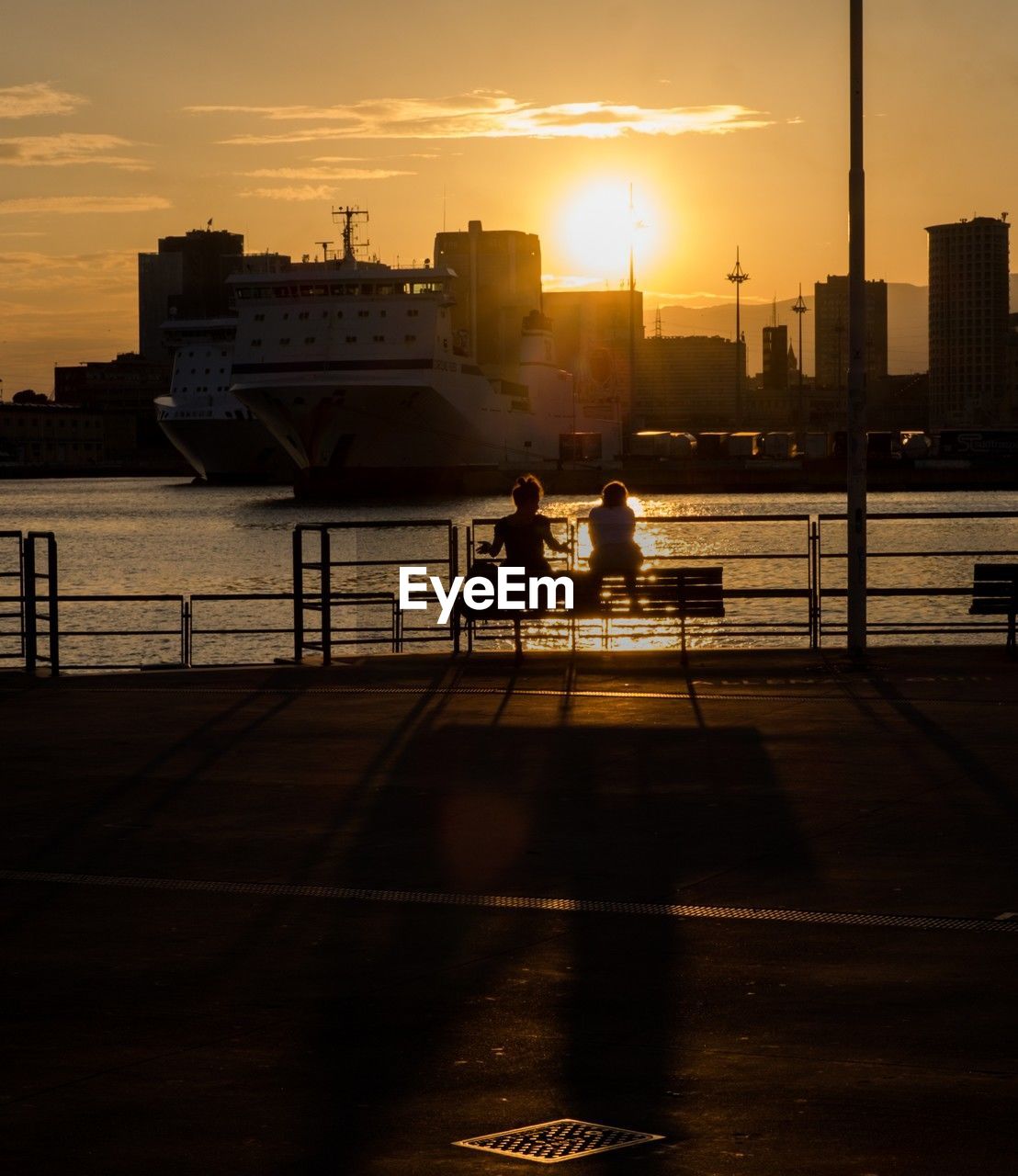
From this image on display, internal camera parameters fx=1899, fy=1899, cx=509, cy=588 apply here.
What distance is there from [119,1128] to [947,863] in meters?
4.56

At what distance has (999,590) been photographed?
1784 cm

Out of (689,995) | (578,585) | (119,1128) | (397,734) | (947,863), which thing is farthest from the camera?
(578,585)

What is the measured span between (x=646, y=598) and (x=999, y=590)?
3.31 meters

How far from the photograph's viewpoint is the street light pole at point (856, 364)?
17000 mm

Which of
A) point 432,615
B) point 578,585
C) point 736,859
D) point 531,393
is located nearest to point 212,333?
point 531,393

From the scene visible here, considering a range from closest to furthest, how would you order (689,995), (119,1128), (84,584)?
(119,1128) < (689,995) < (84,584)

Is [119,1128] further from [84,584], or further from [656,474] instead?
[656,474]

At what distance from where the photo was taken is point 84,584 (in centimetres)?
5991

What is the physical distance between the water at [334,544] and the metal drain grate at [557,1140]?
13.4m

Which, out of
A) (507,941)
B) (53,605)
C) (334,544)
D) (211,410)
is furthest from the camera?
(211,410)

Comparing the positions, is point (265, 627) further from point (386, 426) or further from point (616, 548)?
point (386, 426)

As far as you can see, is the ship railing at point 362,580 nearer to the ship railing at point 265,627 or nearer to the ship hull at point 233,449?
the ship railing at point 265,627

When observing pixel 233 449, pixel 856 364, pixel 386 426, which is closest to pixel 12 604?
pixel 856 364

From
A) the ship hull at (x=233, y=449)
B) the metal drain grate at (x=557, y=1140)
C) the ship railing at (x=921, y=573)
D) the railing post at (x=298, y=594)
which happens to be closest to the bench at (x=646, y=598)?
the ship railing at (x=921, y=573)
